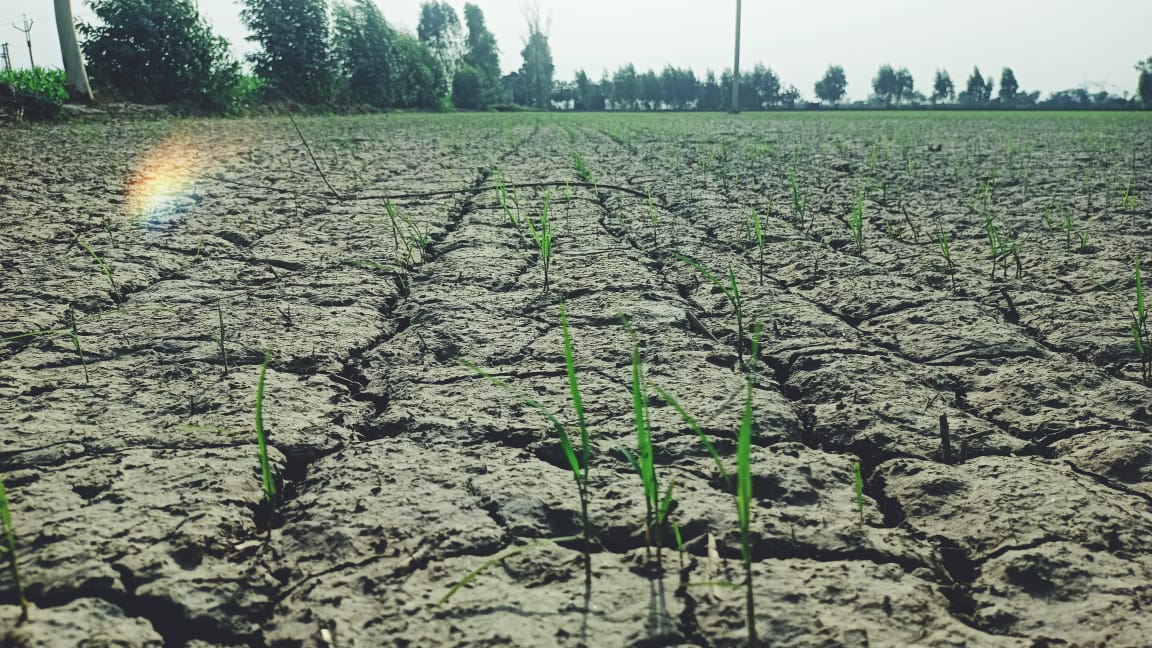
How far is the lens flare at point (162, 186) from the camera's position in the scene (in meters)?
2.95

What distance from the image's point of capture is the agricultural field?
29.5 inches

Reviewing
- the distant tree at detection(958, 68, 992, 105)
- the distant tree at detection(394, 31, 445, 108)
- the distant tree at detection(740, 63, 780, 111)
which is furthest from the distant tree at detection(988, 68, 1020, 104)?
the distant tree at detection(394, 31, 445, 108)

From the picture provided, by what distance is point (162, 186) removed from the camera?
12.2 feet

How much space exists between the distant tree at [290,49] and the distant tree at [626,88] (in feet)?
134

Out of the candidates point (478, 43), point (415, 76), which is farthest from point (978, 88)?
point (415, 76)

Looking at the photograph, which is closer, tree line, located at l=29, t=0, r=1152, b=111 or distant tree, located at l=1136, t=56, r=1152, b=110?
tree line, located at l=29, t=0, r=1152, b=111

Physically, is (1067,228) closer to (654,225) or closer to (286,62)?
(654,225)

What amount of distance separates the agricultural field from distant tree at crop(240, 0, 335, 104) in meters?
18.1

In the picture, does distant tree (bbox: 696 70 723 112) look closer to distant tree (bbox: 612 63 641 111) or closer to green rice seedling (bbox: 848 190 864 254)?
distant tree (bbox: 612 63 641 111)

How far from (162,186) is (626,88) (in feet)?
190

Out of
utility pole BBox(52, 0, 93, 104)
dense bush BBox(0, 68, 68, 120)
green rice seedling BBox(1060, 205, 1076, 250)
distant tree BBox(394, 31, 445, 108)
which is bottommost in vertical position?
green rice seedling BBox(1060, 205, 1076, 250)

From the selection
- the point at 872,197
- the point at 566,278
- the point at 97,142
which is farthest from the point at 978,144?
the point at 97,142

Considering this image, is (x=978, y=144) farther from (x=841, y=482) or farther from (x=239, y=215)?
(x=841, y=482)

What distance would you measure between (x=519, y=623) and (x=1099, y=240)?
255 centimetres
